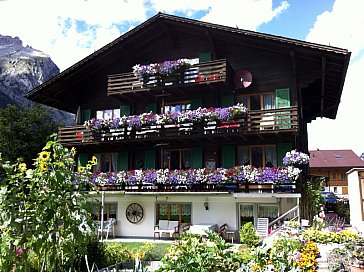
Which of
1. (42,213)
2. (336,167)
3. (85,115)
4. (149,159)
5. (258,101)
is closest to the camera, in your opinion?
(42,213)

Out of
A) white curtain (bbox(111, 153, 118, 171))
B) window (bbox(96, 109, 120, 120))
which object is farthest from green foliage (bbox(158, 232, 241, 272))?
window (bbox(96, 109, 120, 120))

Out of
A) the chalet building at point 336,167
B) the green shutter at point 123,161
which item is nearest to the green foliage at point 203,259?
the green shutter at point 123,161

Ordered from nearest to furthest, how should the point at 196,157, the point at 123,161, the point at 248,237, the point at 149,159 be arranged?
the point at 248,237 → the point at 196,157 → the point at 149,159 → the point at 123,161

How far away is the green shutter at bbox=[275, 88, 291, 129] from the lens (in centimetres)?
1619

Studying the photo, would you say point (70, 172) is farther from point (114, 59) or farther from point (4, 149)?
point (4, 149)

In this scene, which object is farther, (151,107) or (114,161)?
(114,161)

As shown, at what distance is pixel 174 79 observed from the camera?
1831 centimetres

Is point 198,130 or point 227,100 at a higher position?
point 227,100

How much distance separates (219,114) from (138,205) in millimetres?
5959

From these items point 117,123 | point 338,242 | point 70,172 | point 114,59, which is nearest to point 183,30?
point 114,59

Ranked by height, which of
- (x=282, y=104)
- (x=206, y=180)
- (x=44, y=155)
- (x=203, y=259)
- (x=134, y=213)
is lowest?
(x=203, y=259)

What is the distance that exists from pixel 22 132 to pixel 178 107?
14873 mm

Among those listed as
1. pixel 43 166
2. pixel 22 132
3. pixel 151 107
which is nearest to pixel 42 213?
pixel 43 166

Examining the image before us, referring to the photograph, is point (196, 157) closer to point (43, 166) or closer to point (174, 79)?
point (174, 79)
